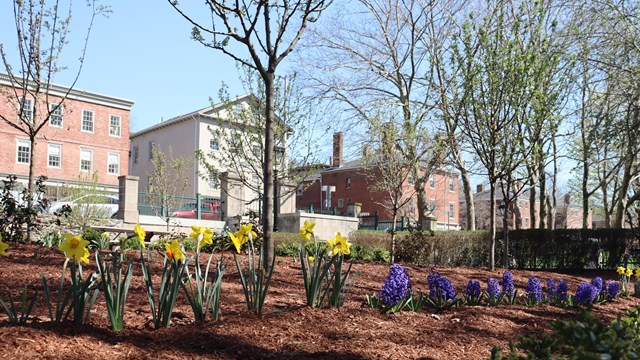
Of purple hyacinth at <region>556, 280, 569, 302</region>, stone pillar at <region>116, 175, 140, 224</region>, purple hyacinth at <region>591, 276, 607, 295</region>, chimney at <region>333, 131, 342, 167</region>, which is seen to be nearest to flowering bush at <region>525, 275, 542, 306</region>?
purple hyacinth at <region>556, 280, 569, 302</region>

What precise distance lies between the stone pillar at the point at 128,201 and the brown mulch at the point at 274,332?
→ 12.6 m

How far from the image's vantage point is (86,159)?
109ft

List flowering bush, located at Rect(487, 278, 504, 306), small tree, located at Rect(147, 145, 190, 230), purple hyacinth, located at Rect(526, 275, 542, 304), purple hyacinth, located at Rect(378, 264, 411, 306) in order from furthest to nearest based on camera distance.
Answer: small tree, located at Rect(147, 145, 190, 230)
purple hyacinth, located at Rect(526, 275, 542, 304)
flowering bush, located at Rect(487, 278, 504, 306)
purple hyacinth, located at Rect(378, 264, 411, 306)

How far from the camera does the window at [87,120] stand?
33.2 metres

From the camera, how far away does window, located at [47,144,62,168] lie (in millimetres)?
31891

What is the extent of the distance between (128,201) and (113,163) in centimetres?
1821

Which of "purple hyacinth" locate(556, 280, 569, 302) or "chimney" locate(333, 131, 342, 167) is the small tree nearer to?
"chimney" locate(333, 131, 342, 167)

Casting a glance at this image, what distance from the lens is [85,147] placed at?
33.3 meters

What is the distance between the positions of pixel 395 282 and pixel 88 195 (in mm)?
13869

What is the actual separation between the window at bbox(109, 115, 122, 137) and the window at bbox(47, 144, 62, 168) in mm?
3313

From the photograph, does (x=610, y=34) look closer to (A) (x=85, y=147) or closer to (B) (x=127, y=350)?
(B) (x=127, y=350)

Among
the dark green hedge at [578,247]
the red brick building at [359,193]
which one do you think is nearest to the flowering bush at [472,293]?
the dark green hedge at [578,247]

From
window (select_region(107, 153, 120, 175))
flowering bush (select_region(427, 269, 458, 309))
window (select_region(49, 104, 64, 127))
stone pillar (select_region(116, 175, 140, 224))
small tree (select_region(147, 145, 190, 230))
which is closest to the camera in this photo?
flowering bush (select_region(427, 269, 458, 309))

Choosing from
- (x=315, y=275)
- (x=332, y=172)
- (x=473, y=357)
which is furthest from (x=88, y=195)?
(x=332, y=172)
